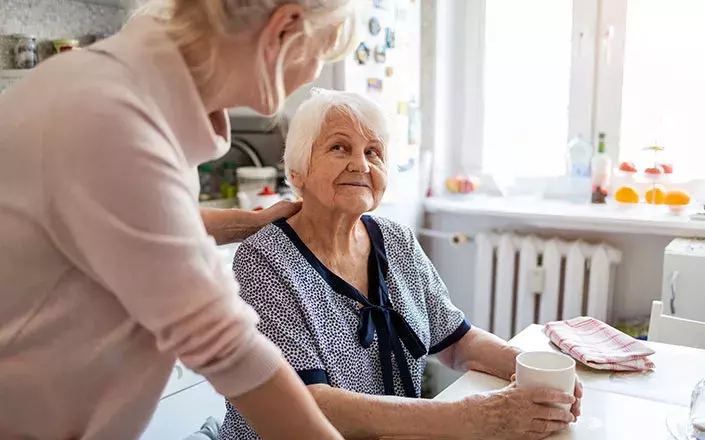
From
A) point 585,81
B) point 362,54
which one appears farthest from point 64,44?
point 585,81

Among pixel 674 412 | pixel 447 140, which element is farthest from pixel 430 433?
pixel 447 140

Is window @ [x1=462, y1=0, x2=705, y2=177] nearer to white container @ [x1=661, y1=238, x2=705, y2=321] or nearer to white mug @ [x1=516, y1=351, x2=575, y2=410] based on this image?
white container @ [x1=661, y1=238, x2=705, y2=321]

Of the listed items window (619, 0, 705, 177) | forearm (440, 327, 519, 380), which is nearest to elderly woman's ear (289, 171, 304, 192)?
forearm (440, 327, 519, 380)

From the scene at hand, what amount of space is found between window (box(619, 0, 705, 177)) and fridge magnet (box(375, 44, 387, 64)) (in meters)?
0.94

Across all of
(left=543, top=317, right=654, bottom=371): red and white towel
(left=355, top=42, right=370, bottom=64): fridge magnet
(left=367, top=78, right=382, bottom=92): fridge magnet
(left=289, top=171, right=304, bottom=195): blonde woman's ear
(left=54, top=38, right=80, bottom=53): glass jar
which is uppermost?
Result: (left=54, top=38, right=80, bottom=53): glass jar

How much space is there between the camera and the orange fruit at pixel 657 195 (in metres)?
2.56

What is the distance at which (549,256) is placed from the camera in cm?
260

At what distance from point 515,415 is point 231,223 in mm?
694

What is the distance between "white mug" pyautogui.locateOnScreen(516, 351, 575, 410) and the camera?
3.58 feet

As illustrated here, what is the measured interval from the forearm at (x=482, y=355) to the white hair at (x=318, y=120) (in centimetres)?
51

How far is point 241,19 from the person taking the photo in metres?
0.66

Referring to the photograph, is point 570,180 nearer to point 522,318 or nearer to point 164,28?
point 522,318

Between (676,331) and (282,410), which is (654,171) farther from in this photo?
(282,410)

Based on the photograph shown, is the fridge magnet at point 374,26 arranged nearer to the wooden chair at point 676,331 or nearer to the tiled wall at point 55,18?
the tiled wall at point 55,18
